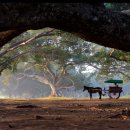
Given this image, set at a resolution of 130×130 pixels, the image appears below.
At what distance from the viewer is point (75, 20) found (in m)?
6.34

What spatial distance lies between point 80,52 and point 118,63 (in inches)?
223

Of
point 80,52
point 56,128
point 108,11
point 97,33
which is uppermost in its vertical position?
point 80,52

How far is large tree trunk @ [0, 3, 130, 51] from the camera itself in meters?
5.75

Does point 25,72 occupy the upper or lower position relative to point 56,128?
upper

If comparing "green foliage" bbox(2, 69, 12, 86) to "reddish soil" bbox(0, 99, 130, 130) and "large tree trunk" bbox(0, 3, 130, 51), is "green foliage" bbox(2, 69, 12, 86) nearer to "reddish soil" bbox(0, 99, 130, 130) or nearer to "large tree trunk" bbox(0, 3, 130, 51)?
"reddish soil" bbox(0, 99, 130, 130)

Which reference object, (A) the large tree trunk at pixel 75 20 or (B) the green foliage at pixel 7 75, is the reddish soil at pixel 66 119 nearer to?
(A) the large tree trunk at pixel 75 20

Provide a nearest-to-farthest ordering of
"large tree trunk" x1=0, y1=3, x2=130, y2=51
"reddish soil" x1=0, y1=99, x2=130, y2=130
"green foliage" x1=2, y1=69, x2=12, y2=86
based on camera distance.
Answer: "large tree trunk" x1=0, y1=3, x2=130, y2=51, "reddish soil" x1=0, y1=99, x2=130, y2=130, "green foliage" x1=2, y1=69, x2=12, y2=86

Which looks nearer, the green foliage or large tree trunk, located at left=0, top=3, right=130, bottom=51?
large tree trunk, located at left=0, top=3, right=130, bottom=51

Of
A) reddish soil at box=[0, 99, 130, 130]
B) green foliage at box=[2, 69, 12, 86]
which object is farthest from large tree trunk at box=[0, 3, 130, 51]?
green foliage at box=[2, 69, 12, 86]

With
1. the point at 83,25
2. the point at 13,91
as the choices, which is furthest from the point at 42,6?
the point at 13,91

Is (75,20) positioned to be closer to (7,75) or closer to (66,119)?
(66,119)

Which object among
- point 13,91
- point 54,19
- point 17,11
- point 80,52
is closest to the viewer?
point 17,11

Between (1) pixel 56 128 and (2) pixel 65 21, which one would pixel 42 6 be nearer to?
(2) pixel 65 21

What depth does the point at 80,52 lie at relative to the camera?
149ft
